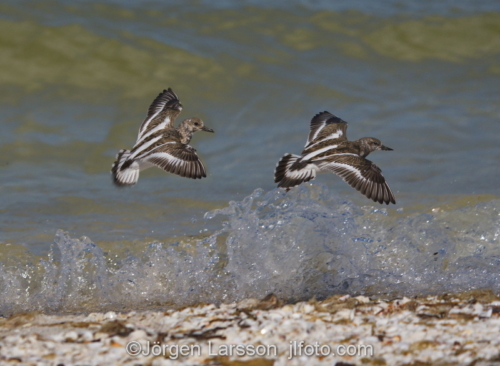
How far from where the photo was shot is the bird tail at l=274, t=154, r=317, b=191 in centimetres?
517

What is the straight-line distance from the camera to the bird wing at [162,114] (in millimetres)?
6273

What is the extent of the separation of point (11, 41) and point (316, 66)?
12.9 feet

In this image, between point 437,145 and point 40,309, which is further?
point 437,145

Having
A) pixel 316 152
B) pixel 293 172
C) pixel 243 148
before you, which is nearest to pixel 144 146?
pixel 293 172

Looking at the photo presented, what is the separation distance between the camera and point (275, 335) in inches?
125

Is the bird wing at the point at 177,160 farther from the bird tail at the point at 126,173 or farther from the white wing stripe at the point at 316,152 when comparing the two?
the white wing stripe at the point at 316,152

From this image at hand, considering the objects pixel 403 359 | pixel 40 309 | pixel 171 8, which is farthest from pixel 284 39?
pixel 403 359

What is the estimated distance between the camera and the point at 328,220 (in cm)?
484

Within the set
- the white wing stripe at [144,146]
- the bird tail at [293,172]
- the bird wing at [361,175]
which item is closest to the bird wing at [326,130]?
the bird wing at [361,175]

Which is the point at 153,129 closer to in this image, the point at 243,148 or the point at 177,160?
the point at 177,160

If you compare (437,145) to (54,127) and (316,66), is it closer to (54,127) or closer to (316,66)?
(316,66)

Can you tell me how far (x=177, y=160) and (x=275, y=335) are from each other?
2336 millimetres

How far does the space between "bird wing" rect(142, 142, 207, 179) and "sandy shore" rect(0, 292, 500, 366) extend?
1.57 m

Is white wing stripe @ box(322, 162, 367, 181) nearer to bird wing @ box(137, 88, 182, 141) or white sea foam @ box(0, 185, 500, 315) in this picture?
white sea foam @ box(0, 185, 500, 315)
